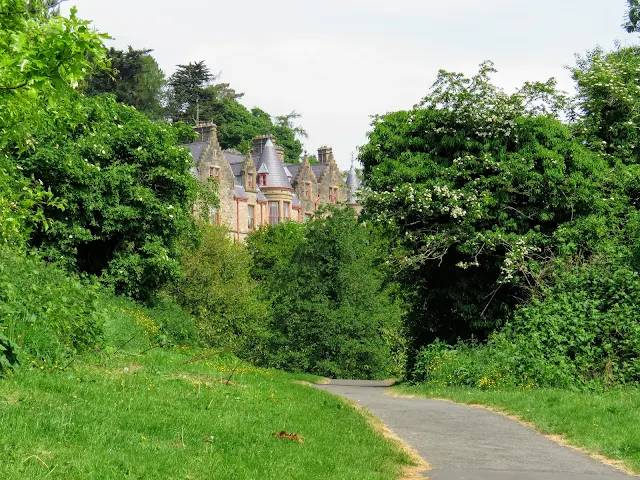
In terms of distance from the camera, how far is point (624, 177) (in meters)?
26.9

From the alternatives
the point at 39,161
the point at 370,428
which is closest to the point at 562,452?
the point at 370,428

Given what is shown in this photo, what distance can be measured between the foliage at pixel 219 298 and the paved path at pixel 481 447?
39206 millimetres

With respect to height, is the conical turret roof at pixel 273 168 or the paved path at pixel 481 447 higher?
the conical turret roof at pixel 273 168

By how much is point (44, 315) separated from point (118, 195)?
73.1ft

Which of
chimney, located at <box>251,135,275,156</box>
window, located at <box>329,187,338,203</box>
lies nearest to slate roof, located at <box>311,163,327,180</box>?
window, located at <box>329,187,338,203</box>

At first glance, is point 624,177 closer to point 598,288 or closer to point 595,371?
point 598,288

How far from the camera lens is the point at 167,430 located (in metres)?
9.84

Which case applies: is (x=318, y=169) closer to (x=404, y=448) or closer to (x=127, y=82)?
(x=127, y=82)

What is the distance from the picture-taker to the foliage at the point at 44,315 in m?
13.3

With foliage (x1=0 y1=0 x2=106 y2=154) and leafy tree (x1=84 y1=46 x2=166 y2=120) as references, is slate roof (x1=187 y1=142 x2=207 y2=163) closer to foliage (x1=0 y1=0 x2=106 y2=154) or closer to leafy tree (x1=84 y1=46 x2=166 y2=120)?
leafy tree (x1=84 y1=46 x2=166 y2=120)

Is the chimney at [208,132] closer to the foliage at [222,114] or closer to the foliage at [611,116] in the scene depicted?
the foliage at [222,114]

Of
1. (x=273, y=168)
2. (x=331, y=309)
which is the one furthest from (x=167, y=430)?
(x=273, y=168)

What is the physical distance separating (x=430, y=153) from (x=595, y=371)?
27.9ft

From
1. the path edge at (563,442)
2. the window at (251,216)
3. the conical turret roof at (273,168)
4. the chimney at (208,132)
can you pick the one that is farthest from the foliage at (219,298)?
the path edge at (563,442)
